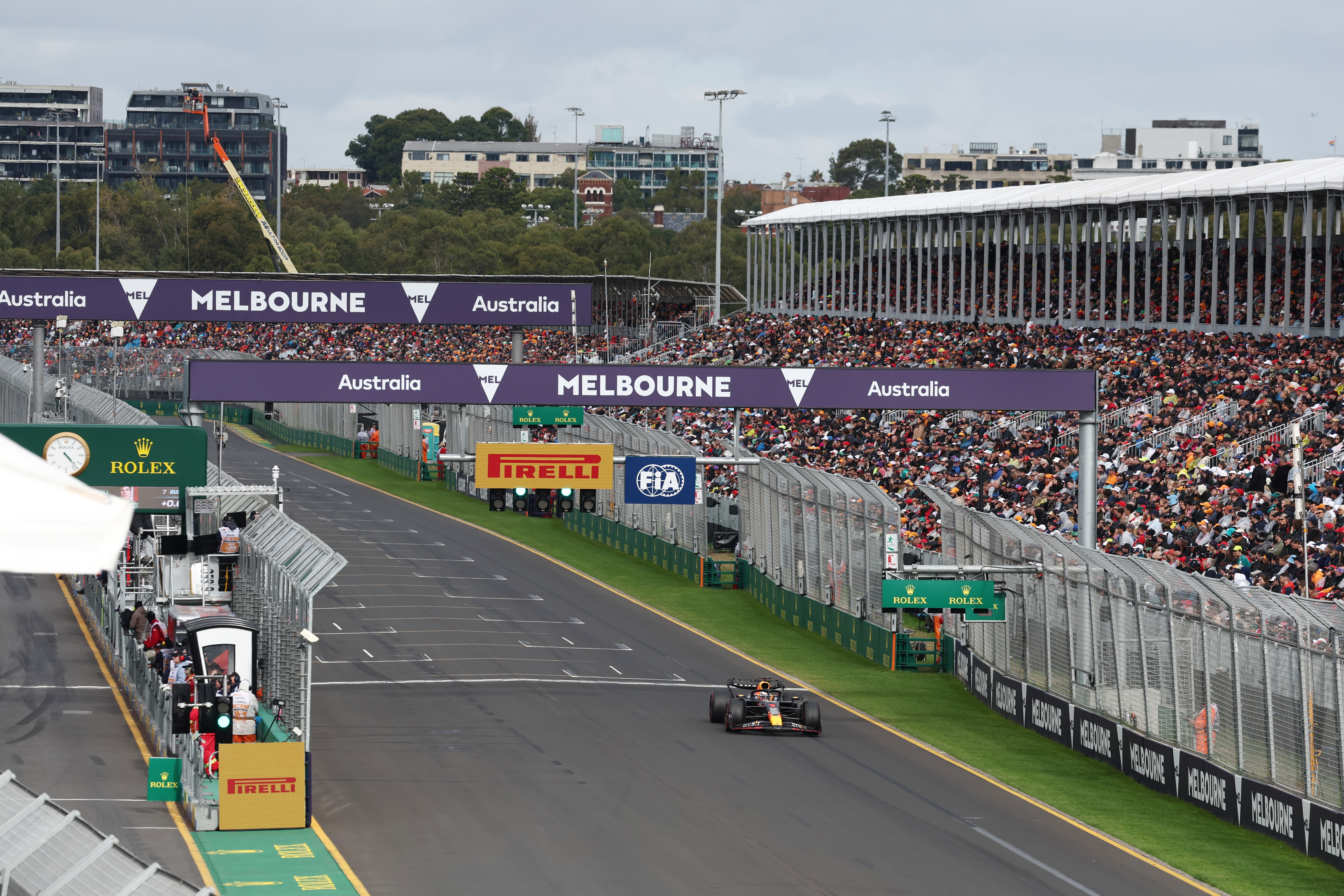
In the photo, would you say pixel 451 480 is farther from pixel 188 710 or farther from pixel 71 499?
pixel 71 499

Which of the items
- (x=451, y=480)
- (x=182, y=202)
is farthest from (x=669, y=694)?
(x=182, y=202)

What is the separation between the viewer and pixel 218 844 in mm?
21594

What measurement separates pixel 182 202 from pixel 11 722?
120 metres

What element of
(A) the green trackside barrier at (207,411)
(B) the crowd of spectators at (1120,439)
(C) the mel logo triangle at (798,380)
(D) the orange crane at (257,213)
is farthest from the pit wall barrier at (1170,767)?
(D) the orange crane at (257,213)

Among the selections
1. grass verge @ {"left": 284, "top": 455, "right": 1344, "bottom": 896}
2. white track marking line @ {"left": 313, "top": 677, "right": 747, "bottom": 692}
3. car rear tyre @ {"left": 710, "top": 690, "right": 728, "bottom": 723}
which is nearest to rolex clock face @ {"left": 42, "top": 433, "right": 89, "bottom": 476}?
white track marking line @ {"left": 313, "top": 677, "right": 747, "bottom": 692}

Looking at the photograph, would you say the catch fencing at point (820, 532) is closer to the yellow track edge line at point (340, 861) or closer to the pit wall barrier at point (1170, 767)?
the pit wall barrier at point (1170, 767)

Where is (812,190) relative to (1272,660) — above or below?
above

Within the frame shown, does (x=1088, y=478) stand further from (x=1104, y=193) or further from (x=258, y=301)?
(x=1104, y=193)

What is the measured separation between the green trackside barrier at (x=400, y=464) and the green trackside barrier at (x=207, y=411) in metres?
9.85

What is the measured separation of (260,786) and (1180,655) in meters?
13.0

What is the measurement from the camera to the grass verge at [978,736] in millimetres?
21594

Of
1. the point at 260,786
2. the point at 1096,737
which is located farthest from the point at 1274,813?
the point at 260,786

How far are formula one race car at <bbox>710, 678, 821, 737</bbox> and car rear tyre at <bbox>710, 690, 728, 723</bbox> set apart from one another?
291 millimetres

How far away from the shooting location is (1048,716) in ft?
99.9
